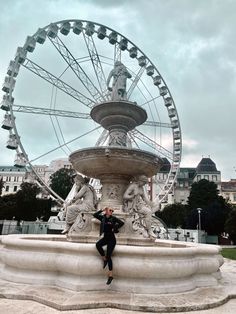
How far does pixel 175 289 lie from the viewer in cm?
546

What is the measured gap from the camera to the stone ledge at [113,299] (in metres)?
4.46

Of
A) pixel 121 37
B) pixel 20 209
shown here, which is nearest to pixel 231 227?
pixel 121 37

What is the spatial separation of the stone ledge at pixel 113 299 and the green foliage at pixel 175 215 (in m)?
55.0

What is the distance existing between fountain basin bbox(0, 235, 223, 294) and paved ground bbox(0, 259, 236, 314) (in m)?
0.22

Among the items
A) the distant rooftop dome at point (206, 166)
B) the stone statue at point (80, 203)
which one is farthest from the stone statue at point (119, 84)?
the distant rooftop dome at point (206, 166)

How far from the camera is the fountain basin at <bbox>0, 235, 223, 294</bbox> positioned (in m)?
5.28

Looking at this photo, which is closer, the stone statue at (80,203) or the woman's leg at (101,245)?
the woman's leg at (101,245)

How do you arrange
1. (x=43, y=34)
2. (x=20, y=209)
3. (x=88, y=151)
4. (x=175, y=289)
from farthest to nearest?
(x=20, y=209) → (x=43, y=34) → (x=88, y=151) → (x=175, y=289)

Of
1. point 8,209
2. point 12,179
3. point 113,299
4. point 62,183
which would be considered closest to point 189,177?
point 62,183

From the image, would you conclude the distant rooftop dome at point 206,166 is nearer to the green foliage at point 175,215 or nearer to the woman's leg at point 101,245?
the green foliage at point 175,215

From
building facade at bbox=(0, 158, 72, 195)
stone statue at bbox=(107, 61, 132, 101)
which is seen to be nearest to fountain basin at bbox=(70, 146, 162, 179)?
stone statue at bbox=(107, 61, 132, 101)

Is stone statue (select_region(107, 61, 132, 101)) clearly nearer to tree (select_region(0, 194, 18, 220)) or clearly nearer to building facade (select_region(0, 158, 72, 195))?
tree (select_region(0, 194, 18, 220))

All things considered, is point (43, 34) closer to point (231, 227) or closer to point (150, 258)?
point (150, 258)

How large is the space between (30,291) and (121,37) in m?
27.7
